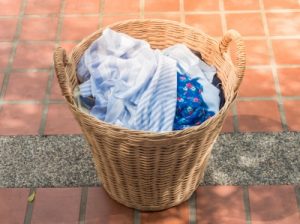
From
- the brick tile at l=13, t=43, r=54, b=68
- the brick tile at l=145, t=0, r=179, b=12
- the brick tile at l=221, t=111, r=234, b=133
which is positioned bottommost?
the brick tile at l=13, t=43, r=54, b=68

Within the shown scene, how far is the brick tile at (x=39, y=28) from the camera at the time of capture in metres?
2.70

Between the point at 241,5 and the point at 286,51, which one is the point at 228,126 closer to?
the point at 286,51

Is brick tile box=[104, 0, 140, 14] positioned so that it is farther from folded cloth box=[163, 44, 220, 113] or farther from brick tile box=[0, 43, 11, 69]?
folded cloth box=[163, 44, 220, 113]

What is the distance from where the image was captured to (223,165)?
2141 mm

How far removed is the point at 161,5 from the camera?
2.81m

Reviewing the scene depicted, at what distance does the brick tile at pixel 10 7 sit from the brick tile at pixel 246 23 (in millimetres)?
1212

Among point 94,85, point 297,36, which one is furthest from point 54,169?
point 297,36

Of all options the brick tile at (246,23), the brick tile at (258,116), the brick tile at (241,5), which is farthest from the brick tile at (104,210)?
the brick tile at (241,5)

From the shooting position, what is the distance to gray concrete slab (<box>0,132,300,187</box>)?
2.10 m

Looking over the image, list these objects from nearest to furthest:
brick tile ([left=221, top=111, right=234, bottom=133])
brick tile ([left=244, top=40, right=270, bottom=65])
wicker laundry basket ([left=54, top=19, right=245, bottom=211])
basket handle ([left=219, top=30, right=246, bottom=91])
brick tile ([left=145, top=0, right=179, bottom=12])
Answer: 1. wicker laundry basket ([left=54, top=19, right=245, bottom=211])
2. basket handle ([left=219, top=30, right=246, bottom=91])
3. brick tile ([left=221, top=111, right=234, bottom=133])
4. brick tile ([left=244, top=40, right=270, bottom=65])
5. brick tile ([left=145, top=0, right=179, bottom=12])

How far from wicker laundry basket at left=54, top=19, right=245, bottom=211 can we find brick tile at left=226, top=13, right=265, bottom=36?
787 millimetres

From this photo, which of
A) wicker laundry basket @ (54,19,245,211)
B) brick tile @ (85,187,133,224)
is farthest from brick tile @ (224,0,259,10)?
brick tile @ (85,187,133,224)

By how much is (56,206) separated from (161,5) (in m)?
1.35

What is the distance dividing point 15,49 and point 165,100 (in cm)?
121
